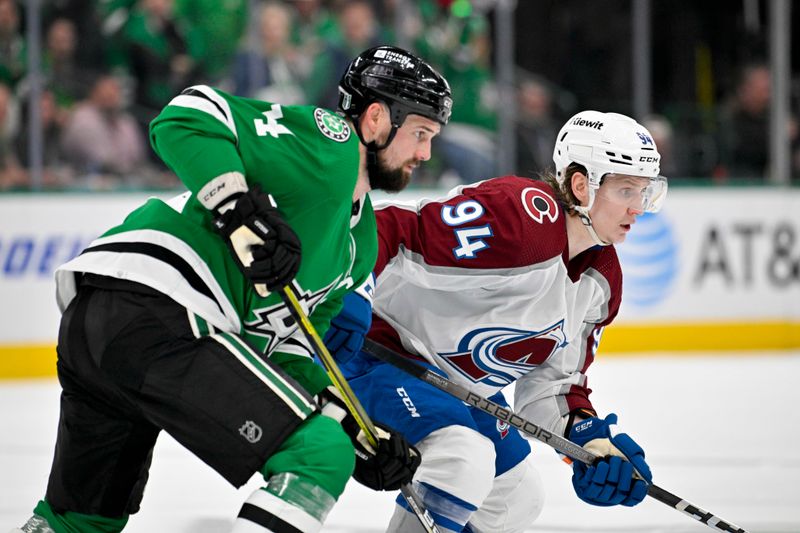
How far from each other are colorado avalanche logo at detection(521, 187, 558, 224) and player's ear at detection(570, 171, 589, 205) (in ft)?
0.28

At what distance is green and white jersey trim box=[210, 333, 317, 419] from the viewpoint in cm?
187

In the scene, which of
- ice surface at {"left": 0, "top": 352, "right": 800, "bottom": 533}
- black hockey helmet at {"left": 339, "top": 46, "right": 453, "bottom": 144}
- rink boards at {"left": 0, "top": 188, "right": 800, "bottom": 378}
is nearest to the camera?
black hockey helmet at {"left": 339, "top": 46, "right": 453, "bottom": 144}

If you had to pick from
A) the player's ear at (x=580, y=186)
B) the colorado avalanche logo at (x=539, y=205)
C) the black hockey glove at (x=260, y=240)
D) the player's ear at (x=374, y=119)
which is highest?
the player's ear at (x=580, y=186)

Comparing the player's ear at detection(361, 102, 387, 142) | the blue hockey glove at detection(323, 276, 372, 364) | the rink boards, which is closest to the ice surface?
the rink boards

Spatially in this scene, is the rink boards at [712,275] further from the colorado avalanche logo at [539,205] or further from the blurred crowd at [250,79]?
the colorado avalanche logo at [539,205]

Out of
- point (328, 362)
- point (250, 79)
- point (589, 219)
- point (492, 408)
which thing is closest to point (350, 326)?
point (328, 362)

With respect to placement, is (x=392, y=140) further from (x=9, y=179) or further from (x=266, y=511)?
(x=9, y=179)

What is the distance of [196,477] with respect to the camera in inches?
148

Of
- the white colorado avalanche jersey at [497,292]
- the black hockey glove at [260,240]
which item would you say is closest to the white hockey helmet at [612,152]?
the white colorado avalanche jersey at [497,292]

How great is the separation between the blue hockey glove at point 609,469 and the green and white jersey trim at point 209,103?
1.19 metres

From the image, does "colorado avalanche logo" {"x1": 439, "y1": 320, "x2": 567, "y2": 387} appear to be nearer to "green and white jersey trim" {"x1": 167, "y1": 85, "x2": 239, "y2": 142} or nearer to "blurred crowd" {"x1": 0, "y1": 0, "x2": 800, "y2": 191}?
"green and white jersey trim" {"x1": 167, "y1": 85, "x2": 239, "y2": 142}

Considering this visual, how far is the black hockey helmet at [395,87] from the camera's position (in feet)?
7.75

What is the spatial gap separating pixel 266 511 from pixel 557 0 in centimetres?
566

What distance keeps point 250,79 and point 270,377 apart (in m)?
4.60
